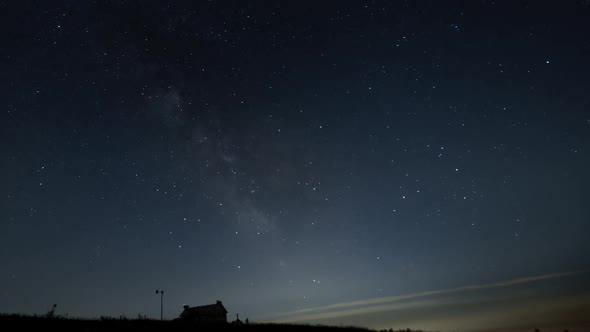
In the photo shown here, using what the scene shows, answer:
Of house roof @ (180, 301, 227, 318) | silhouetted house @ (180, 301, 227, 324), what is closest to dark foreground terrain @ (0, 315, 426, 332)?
silhouetted house @ (180, 301, 227, 324)

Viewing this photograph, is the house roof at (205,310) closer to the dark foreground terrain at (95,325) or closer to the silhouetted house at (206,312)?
the silhouetted house at (206,312)

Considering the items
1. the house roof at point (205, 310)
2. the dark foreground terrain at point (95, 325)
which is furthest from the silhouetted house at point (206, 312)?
the dark foreground terrain at point (95, 325)

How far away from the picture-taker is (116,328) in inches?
812

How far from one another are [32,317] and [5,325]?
3027 millimetres

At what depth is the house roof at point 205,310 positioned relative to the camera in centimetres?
5765

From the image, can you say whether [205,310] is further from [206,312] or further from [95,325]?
[95,325]

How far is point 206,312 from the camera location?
58938mm

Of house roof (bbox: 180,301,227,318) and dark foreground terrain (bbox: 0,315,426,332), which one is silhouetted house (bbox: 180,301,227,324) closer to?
house roof (bbox: 180,301,227,318)

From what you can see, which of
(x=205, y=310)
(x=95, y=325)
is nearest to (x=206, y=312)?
(x=205, y=310)

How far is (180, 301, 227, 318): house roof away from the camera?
5765cm

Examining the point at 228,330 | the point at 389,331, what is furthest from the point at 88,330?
the point at 389,331

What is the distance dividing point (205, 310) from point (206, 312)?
0.50 metres

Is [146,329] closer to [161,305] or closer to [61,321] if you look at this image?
[61,321]

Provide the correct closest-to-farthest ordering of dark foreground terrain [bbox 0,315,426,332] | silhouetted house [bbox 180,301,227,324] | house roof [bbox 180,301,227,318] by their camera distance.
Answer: dark foreground terrain [bbox 0,315,426,332] < silhouetted house [bbox 180,301,227,324] < house roof [bbox 180,301,227,318]
